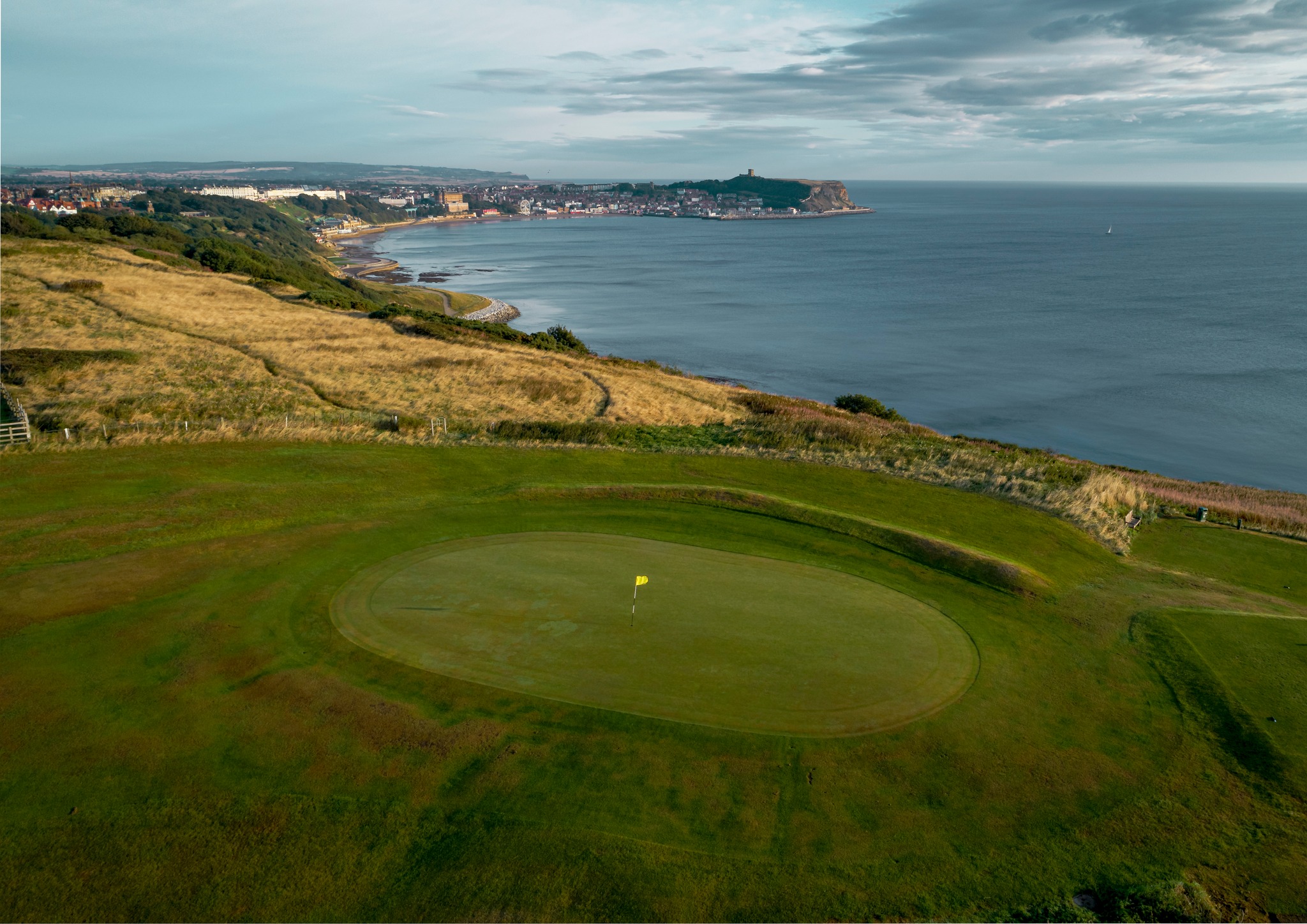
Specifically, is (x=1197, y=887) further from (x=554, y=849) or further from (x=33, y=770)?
(x=33, y=770)

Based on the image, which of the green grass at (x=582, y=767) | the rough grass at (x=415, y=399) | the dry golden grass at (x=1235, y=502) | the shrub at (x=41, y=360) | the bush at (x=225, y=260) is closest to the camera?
the green grass at (x=582, y=767)

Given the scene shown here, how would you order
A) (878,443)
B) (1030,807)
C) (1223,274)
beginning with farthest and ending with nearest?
1. (1223,274)
2. (878,443)
3. (1030,807)

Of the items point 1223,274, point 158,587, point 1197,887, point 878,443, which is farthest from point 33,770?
point 1223,274

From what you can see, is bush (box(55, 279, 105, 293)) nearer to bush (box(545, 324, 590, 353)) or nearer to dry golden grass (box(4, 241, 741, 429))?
dry golden grass (box(4, 241, 741, 429))

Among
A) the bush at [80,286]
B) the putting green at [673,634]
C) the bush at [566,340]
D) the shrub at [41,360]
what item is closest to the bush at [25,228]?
the bush at [80,286]

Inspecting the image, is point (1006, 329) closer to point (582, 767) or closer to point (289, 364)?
point (289, 364)

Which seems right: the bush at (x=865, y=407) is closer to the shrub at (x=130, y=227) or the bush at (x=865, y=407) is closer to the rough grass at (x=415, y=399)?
the rough grass at (x=415, y=399)
